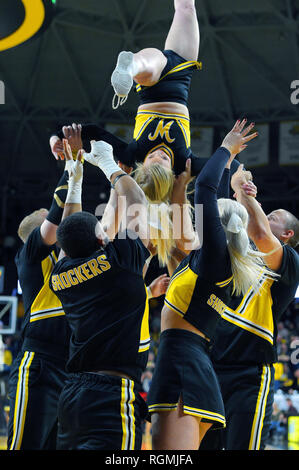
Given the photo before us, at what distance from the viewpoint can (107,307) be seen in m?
2.98

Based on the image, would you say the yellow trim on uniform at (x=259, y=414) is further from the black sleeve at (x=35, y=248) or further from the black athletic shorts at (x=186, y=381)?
the black sleeve at (x=35, y=248)

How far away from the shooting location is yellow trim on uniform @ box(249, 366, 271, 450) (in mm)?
3846

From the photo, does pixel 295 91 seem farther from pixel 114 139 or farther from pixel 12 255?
pixel 12 255

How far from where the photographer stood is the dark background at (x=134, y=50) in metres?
12.5

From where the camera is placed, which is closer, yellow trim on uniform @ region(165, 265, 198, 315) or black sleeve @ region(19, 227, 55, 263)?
yellow trim on uniform @ region(165, 265, 198, 315)

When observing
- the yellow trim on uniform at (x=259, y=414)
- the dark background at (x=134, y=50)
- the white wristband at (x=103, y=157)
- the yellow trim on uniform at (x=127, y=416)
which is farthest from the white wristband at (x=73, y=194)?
the dark background at (x=134, y=50)

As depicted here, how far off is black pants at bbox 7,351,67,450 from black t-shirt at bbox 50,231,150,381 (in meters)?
1.06

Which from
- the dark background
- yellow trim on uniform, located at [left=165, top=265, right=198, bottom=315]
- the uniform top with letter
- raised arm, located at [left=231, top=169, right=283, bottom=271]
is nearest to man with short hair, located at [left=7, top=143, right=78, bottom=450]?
the uniform top with letter

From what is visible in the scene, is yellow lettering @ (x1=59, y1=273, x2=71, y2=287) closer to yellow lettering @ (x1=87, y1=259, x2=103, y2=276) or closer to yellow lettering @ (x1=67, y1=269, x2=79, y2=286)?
yellow lettering @ (x1=67, y1=269, x2=79, y2=286)

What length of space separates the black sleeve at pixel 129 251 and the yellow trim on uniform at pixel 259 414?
4.73 ft

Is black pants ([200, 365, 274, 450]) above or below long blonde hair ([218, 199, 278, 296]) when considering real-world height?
below

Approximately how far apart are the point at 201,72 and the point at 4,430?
8963mm

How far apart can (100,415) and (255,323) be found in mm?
1631
